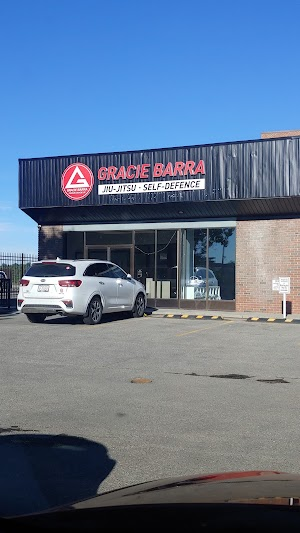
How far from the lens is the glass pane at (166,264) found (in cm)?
2358

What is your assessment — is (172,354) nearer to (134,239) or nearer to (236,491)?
(236,491)

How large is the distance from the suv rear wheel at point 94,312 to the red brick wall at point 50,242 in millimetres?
8481

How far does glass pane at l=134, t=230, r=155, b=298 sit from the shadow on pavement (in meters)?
17.6

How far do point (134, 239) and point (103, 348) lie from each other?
454 inches

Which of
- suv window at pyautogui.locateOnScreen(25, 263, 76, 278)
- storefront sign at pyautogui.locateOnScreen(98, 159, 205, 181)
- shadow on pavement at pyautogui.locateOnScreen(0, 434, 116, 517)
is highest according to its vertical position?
storefront sign at pyautogui.locateOnScreen(98, 159, 205, 181)

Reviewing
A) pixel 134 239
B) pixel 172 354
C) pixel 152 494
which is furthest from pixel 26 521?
pixel 134 239

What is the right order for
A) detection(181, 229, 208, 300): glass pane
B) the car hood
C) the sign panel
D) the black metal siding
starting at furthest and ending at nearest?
detection(181, 229, 208, 300): glass pane, the black metal siding, the sign panel, the car hood

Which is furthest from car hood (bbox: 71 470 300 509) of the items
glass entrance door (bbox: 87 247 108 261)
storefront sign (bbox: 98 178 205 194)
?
glass entrance door (bbox: 87 247 108 261)

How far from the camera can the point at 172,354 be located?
40.3 ft

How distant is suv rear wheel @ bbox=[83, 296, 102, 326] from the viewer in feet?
55.2

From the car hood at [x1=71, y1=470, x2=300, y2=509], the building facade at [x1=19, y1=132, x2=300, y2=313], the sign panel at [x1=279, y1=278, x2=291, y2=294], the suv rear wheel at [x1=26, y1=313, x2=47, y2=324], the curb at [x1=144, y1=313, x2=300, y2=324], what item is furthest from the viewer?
the building facade at [x1=19, y1=132, x2=300, y2=313]

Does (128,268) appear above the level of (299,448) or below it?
above

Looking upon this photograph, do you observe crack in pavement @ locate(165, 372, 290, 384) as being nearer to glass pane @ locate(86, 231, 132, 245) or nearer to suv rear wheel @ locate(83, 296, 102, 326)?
suv rear wheel @ locate(83, 296, 102, 326)

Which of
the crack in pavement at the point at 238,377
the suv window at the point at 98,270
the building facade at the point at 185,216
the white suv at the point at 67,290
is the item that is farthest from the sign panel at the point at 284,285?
the crack in pavement at the point at 238,377
